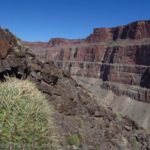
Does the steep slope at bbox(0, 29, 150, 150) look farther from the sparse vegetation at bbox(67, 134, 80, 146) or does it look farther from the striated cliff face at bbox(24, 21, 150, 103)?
the striated cliff face at bbox(24, 21, 150, 103)

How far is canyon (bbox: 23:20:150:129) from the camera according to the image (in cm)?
10070

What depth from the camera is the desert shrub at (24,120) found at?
23.4 ft

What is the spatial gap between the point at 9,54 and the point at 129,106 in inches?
3279

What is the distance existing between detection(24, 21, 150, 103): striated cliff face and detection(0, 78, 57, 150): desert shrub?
295 ft

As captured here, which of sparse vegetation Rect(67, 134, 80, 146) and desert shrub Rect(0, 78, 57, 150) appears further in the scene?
sparse vegetation Rect(67, 134, 80, 146)

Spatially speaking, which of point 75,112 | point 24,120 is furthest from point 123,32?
point 24,120

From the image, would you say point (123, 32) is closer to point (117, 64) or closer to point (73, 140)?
point (117, 64)

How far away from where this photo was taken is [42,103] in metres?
8.20

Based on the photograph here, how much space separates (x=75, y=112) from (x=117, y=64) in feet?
347

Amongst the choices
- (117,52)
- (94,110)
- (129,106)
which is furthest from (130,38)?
(94,110)

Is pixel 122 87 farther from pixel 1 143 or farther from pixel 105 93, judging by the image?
pixel 1 143

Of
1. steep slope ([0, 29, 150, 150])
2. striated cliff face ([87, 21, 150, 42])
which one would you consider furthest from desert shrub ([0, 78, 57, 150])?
striated cliff face ([87, 21, 150, 42])

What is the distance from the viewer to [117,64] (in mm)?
122500

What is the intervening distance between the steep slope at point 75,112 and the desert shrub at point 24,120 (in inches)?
247
